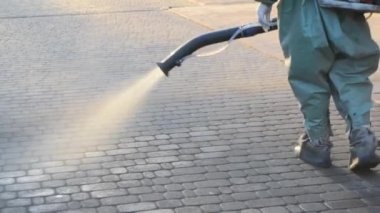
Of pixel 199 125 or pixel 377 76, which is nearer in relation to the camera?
pixel 199 125

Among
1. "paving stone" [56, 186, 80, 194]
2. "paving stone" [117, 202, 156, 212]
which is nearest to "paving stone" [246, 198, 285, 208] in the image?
"paving stone" [117, 202, 156, 212]

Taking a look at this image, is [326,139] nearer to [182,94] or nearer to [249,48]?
[182,94]

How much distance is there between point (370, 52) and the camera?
15.0 feet

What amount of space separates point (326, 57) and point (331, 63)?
70 mm

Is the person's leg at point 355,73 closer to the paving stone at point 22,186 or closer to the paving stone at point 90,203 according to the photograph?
the paving stone at point 90,203

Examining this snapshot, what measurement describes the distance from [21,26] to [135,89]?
426 centimetres

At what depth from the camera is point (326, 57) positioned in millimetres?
4547

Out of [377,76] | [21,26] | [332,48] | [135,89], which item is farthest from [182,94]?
[21,26]

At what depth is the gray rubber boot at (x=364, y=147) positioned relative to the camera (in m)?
4.52

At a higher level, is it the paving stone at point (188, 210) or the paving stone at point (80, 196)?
the paving stone at point (80, 196)

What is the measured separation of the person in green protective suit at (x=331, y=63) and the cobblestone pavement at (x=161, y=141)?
0.97 ft

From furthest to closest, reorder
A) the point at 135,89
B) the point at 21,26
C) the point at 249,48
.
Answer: the point at 21,26
the point at 249,48
the point at 135,89

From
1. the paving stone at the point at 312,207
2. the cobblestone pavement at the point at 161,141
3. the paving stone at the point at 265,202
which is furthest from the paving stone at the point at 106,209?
the paving stone at the point at 312,207

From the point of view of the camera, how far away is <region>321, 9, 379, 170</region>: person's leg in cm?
448
